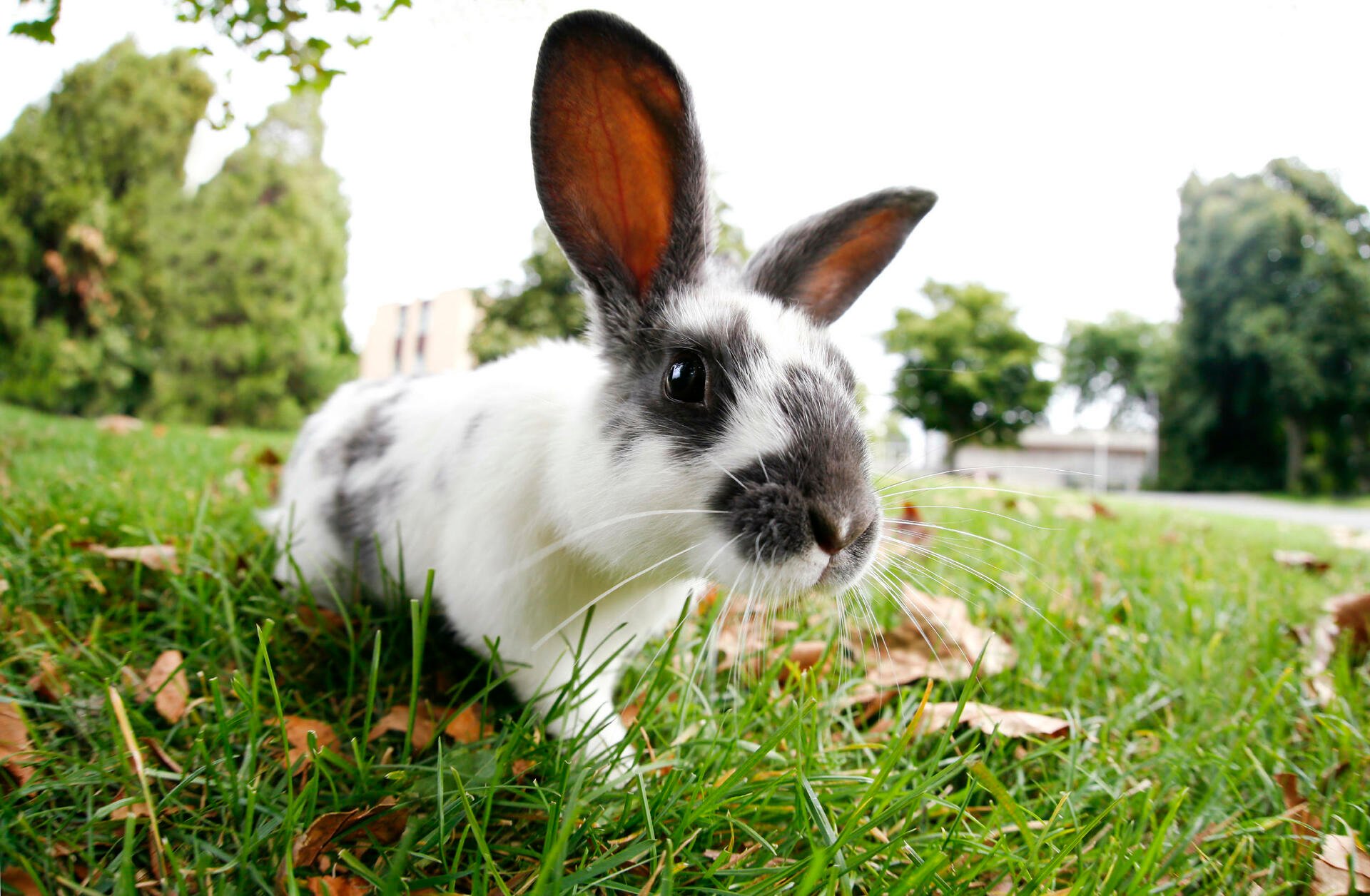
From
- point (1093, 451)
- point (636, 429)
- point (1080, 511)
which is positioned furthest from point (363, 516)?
point (1093, 451)

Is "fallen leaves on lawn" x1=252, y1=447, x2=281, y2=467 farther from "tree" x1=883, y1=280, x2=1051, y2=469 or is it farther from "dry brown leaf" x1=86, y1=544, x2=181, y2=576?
"tree" x1=883, y1=280, x2=1051, y2=469

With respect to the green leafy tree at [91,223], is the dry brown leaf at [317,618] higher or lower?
lower

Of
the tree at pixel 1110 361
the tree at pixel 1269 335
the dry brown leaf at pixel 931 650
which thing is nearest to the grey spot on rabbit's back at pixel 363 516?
the dry brown leaf at pixel 931 650

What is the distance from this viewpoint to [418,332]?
26.9 m

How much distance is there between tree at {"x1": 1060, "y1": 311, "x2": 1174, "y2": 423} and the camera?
2024 inches

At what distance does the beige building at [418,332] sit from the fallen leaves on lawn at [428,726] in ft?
75.3

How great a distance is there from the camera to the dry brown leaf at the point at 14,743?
1.12 m

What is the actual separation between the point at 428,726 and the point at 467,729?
83 millimetres

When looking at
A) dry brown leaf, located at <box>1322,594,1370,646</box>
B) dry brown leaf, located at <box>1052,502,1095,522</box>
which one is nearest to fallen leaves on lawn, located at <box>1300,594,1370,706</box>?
dry brown leaf, located at <box>1322,594,1370,646</box>

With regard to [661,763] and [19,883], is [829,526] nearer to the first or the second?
[661,763]

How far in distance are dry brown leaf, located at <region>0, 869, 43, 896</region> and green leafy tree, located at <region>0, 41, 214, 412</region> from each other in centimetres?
1217

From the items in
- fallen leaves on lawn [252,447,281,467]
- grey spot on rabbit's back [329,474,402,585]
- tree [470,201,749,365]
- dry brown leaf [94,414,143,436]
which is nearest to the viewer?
grey spot on rabbit's back [329,474,402,585]

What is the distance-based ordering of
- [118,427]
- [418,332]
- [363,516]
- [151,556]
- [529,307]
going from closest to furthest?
[151,556] < [363,516] < [118,427] < [529,307] < [418,332]

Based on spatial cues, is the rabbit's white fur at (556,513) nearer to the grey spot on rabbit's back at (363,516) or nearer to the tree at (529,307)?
the grey spot on rabbit's back at (363,516)
